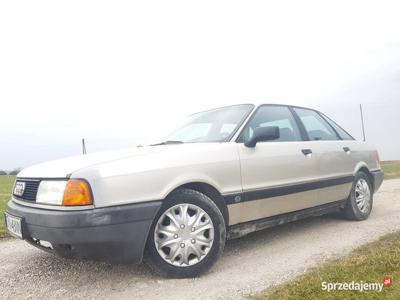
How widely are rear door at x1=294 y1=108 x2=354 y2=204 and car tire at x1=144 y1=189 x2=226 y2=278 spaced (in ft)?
5.52

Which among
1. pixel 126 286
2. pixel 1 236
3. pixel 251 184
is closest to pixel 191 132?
Answer: pixel 251 184

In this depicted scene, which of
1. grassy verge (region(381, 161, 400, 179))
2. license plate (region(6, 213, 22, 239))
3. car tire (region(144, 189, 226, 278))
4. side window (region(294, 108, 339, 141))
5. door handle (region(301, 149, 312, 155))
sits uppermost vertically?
side window (region(294, 108, 339, 141))

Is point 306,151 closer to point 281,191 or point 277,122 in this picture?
point 277,122

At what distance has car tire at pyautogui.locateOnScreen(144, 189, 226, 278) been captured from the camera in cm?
274

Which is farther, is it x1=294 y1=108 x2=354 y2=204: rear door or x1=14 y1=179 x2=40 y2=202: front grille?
x1=294 y1=108 x2=354 y2=204: rear door

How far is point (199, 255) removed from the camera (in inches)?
112

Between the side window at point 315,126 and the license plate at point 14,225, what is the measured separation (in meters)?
3.25

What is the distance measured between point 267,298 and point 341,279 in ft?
1.96

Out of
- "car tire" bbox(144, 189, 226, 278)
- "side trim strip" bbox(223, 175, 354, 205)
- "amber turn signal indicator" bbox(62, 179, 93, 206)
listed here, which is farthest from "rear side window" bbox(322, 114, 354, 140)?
"amber turn signal indicator" bbox(62, 179, 93, 206)

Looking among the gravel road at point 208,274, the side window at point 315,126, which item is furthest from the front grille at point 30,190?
the side window at point 315,126

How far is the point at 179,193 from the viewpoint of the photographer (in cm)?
284

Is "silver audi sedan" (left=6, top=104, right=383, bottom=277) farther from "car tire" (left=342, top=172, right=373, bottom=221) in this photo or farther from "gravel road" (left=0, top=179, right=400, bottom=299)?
"car tire" (left=342, top=172, right=373, bottom=221)

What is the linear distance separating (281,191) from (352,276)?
1.18 meters

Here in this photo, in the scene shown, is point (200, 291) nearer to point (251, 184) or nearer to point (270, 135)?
point (251, 184)
